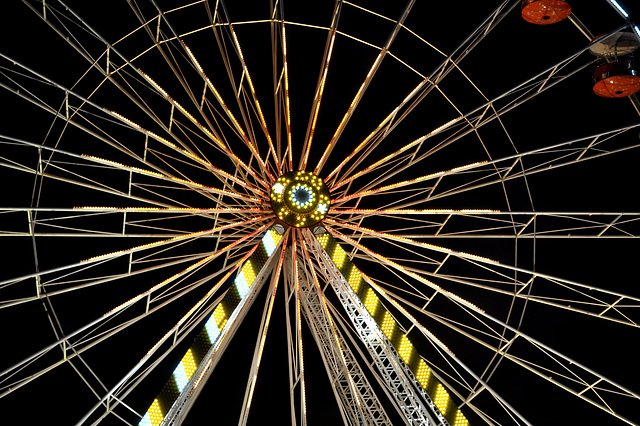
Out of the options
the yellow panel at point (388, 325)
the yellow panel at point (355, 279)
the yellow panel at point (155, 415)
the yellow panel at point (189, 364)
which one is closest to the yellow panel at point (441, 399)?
the yellow panel at point (388, 325)

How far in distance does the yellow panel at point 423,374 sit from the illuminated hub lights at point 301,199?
4105 mm

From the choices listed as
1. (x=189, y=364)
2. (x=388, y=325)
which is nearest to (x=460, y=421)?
(x=388, y=325)

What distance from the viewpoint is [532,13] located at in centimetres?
1554

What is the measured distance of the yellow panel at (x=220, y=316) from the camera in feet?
53.0

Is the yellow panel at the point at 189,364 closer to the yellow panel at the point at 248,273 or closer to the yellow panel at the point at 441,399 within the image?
the yellow panel at the point at 248,273

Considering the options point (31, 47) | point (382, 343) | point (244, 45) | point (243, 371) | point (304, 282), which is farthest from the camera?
point (243, 371)

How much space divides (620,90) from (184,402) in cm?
1195

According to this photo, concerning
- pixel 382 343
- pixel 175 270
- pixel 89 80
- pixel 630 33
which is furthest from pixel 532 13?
pixel 175 270

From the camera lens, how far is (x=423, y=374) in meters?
16.3

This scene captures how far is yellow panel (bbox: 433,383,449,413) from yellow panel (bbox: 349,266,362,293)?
2.92 m

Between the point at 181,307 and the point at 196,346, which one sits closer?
the point at 196,346

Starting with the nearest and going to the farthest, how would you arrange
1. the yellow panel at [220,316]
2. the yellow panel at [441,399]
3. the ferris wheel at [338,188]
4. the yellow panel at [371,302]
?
the yellow panel at [441,399] < the yellow panel at [220,316] < the yellow panel at [371,302] < the ferris wheel at [338,188]

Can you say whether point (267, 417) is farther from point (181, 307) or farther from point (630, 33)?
point (630, 33)

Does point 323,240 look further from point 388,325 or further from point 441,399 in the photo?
point 441,399
